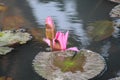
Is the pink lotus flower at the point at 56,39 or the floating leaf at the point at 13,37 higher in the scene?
the pink lotus flower at the point at 56,39

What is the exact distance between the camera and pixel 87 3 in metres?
2.20

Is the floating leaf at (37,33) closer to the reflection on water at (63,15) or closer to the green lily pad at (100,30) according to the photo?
the reflection on water at (63,15)

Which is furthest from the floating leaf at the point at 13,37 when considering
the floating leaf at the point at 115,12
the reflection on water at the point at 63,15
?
the floating leaf at the point at 115,12

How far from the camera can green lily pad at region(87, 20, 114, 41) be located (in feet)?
5.72

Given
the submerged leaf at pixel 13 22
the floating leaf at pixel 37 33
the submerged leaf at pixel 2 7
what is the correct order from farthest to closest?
the submerged leaf at pixel 2 7 < the submerged leaf at pixel 13 22 < the floating leaf at pixel 37 33

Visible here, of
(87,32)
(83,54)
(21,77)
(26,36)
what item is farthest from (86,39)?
(21,77)

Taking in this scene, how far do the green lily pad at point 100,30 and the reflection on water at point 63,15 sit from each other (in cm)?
5

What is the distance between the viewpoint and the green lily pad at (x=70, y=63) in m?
1.41

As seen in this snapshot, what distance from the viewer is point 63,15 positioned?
6.64 feet

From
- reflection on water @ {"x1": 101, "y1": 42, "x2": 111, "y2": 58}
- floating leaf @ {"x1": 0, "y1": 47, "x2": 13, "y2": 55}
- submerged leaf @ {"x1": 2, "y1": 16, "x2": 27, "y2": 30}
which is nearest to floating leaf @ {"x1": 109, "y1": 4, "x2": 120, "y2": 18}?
reflection on water @ {"x1": 101, "y1": 42, "x2": 111, "y2": 58}

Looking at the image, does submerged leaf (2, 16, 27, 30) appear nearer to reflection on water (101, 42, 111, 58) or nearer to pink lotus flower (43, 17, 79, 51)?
pink lotus flower (43, 17, 79, 51)

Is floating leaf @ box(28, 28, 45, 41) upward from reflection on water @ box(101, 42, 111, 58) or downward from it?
upward

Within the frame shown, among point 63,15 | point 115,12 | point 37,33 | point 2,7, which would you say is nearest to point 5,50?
point 37,33

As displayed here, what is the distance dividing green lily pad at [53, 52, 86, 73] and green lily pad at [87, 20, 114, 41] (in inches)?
11.2
